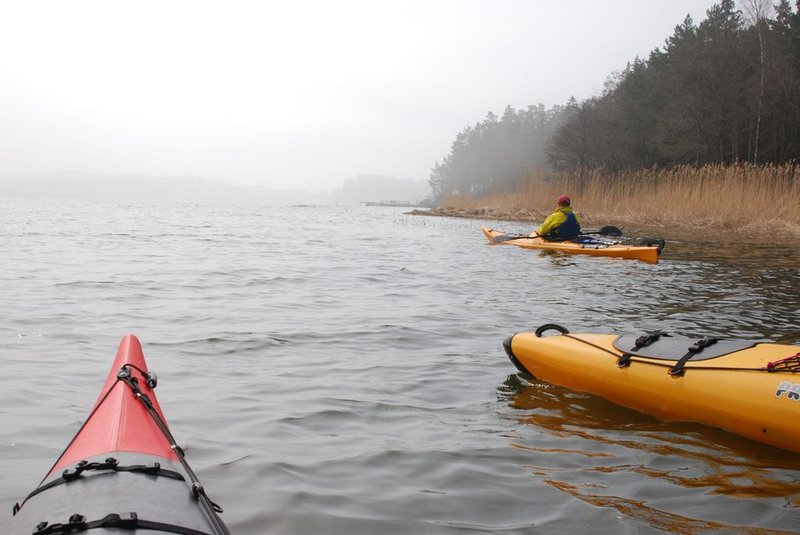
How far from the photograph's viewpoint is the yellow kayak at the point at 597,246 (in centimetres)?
1109

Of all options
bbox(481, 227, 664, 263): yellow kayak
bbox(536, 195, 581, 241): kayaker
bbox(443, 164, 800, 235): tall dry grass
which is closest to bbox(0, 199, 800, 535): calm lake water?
bbox(481, 227, 664, 263): yellow kayak

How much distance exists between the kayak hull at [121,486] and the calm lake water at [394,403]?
1.01ft

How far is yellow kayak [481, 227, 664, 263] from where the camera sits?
11094 millimetres

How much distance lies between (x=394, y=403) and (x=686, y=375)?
1.71 meters

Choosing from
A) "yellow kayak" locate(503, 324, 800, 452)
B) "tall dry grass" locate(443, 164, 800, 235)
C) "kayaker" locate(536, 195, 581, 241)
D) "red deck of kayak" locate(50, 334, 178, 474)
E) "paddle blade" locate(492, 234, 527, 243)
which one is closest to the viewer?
"red deck of kayak" locate(50, 334, 178, 474)

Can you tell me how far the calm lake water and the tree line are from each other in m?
16.1

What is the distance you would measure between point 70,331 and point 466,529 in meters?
4.56

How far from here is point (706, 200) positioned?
17.6 m

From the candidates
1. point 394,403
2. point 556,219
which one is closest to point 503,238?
point 556,219

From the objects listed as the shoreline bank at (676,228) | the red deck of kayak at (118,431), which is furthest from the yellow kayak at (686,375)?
the shoreline bank at (676,228)

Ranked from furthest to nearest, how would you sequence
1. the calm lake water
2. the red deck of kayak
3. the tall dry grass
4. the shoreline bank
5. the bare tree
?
1. the bare tree
2. the tall dry grass
3. the shoreline bank
4. the calm lake water
5. the red deck of kayak

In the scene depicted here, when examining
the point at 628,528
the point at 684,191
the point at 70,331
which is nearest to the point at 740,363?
the point at 628,528

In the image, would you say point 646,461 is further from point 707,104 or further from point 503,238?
point 707,104

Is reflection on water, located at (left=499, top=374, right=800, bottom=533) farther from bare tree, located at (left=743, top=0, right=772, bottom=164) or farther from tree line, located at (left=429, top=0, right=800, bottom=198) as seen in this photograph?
bare tree, located at (left=743, top=0, right=772, bottom=164)
